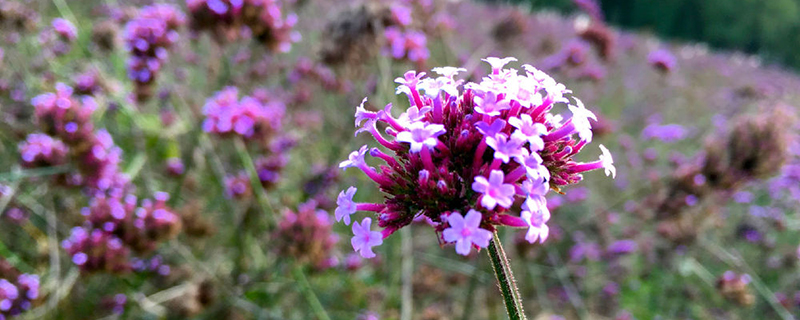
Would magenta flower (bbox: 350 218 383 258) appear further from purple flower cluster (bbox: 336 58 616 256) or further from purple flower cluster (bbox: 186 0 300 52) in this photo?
purple flower cluster (bbox: 186 0 300 52)

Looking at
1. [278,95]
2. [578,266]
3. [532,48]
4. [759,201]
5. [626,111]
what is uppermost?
[278,95]

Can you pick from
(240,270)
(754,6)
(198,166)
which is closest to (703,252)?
(240,270)

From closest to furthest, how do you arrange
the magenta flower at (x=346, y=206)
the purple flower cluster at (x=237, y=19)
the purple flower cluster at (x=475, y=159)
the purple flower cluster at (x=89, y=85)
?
the purple flower cluster at (x=475, y=159) → the magenta flower at (x=346, y=206) → the purple flower cluster at (x=237, y=19) → the purple flower cluster at (x=89, y=85)

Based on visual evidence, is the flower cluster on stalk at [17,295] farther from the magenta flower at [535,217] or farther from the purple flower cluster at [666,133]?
the purple flower cluster at [666,133]

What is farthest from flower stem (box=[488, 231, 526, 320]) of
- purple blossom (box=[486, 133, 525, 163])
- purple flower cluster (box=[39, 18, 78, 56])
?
purple flower cluster (box=[39, 18, 78, 56])

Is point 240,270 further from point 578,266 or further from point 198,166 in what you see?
point 578,266

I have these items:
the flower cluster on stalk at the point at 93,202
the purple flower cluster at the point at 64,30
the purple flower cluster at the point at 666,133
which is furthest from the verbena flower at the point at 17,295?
the purple flower cluster at the point at 666,133

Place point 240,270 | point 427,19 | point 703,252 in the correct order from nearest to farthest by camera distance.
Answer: point 240,270, point 427,19, point 703,252

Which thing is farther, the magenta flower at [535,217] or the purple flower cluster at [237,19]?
the purple flower cluster at [237,19]
